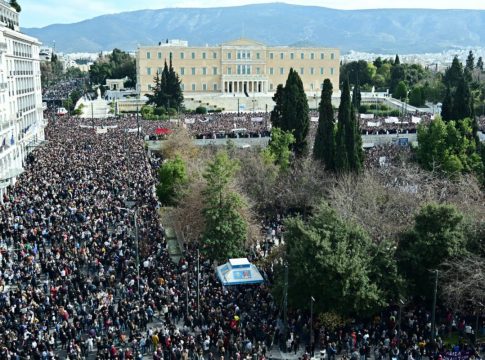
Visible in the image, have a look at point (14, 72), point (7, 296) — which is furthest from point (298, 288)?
point (14, 72)

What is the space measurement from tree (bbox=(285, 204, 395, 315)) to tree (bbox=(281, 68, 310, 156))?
752 inches

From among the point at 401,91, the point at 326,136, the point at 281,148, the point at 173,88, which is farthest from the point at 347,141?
the point at 401,91

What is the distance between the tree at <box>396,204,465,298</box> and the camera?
780 inches

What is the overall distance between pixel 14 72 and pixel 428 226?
34630 millimetres

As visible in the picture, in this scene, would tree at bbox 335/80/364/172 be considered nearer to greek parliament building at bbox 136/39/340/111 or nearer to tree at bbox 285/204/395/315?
tree at bbox 285/204/395/315

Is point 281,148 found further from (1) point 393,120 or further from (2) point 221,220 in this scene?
(1) point 393,120

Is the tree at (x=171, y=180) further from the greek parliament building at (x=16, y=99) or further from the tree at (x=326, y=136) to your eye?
the greek parliament building at (x=16, y=99)

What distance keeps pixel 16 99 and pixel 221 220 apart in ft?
88.1

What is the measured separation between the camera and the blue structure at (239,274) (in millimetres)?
20803

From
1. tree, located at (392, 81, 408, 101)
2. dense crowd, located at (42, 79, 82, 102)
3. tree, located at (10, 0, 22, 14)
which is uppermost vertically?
tree, located at (10, 0, 22, 14)

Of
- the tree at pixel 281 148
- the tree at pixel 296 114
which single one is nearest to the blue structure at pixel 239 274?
the tree at pixel 281 148

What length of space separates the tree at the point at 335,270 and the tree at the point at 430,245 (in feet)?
3.26

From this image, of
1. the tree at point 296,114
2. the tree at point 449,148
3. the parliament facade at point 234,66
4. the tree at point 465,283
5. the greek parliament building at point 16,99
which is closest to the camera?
the tree at point 465,283

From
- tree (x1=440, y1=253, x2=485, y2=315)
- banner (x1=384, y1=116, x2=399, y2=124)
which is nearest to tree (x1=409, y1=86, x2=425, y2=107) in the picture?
banner (x1=384, y1=116, x2=399, y2=124)
